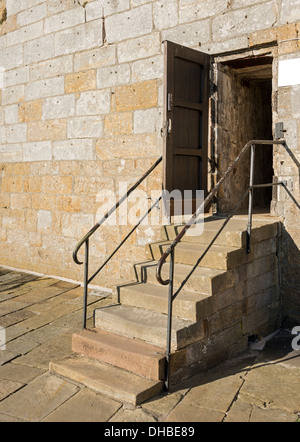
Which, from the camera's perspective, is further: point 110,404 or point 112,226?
point 112,226

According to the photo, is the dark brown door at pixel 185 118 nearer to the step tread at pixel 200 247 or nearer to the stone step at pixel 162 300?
the step tread at pixel 200 247

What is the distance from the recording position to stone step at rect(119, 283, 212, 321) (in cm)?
325

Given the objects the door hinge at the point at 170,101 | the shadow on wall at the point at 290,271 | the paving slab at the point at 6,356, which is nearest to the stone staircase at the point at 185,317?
the shadow on wall at the point at 290,271

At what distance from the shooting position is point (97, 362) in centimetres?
330

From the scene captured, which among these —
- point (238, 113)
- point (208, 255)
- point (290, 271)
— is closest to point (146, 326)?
point (208, 255)

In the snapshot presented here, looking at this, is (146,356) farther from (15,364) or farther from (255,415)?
(15,364)

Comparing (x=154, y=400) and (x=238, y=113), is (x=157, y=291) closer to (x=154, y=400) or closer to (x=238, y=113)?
(x=154, y=400)

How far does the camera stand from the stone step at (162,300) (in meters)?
3.25

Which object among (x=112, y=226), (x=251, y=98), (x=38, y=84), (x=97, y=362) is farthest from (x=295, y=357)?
(x=38, y=84)

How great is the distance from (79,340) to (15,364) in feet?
1.87

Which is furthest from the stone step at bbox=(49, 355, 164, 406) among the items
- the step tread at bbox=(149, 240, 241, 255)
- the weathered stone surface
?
the step tread at bbox=(149, 240, 241, 255)

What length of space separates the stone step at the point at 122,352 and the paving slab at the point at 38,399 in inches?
13.0

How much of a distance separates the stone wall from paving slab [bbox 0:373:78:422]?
89.1 inches
